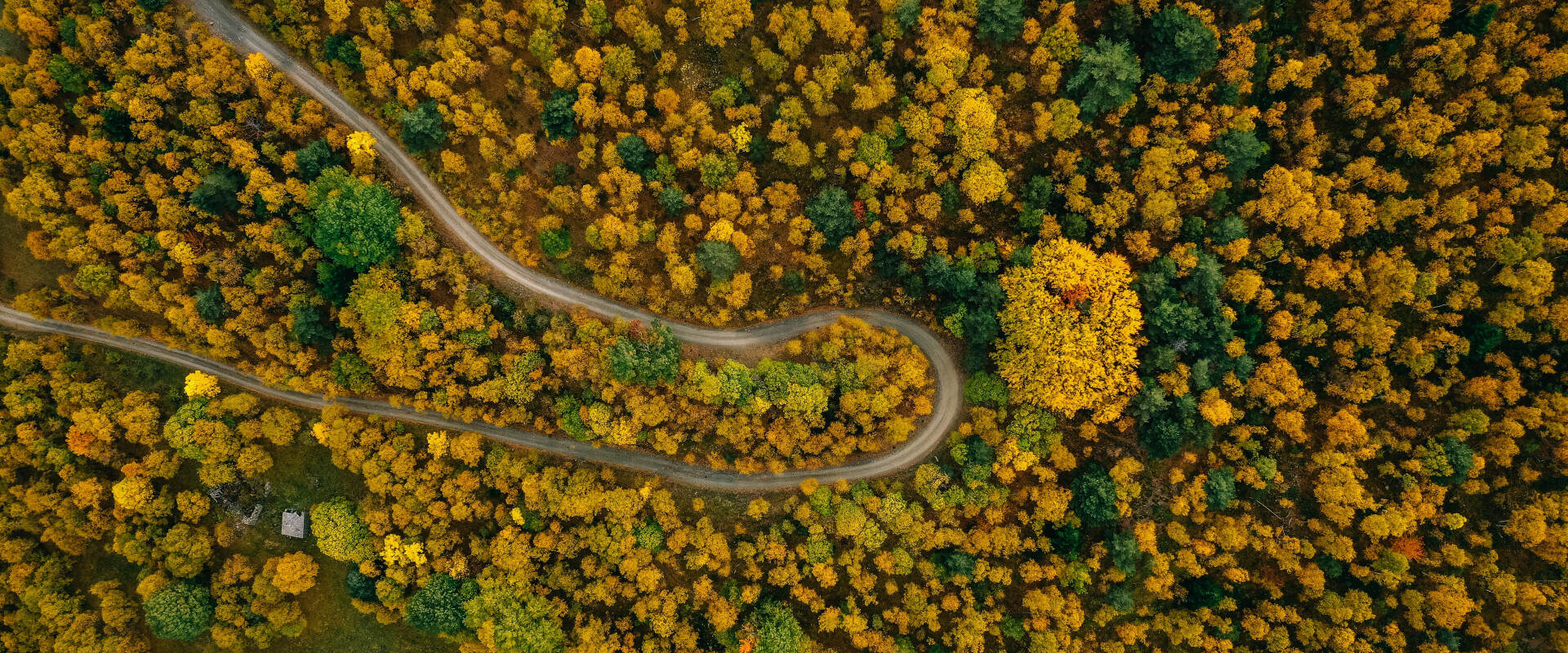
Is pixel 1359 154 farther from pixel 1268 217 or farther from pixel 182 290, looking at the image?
pixel 182 290

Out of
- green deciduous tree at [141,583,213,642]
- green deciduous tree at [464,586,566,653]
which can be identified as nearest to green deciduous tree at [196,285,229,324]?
green deciduous tree at [141,583,213,642]

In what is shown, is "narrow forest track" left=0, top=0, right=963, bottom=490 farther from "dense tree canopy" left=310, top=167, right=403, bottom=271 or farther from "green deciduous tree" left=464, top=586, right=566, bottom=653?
"green deciduous tree" left=464, top=586, right=566, bottom=653

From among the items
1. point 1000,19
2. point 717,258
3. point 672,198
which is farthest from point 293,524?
point 1000,19

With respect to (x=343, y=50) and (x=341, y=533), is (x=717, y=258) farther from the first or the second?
(x=341, y=533)

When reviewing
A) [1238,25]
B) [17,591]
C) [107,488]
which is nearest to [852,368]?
[1238,25]

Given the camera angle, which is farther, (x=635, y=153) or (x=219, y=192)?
(x=219, y=192)

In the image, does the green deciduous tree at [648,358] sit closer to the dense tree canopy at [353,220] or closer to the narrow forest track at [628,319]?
the narrow forest track at [628,319]

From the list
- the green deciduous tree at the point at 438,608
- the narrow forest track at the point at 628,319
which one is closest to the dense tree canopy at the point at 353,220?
the narrow forest track at the point at 628,319
